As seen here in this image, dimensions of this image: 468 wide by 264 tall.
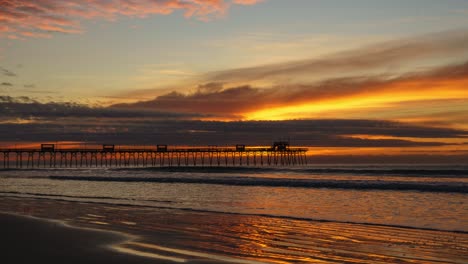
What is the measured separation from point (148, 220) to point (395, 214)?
805 cm

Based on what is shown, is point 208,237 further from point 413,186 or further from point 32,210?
point 413,186

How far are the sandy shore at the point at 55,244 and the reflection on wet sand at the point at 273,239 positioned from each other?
24.4 inches

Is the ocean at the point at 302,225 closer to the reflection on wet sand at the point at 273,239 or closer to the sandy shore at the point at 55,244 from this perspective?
the reflection on wet sand at the point at 273,239

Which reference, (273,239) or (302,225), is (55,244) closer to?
(273,239)

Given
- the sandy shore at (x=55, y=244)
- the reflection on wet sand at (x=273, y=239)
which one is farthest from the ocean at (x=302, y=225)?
the sandy shore at (x=55, y=244)

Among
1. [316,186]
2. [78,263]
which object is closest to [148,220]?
[78,263]

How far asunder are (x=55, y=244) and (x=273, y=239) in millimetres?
4556

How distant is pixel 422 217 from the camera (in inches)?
618

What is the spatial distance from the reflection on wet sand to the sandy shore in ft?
2.03

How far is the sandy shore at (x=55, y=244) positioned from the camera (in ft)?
28.4

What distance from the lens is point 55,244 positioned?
10227 mm

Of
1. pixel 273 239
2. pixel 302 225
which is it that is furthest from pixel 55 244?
pixel 302 225

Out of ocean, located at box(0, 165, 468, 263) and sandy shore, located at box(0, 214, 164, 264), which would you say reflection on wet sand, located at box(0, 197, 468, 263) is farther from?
sandy shore, located at box(0, 214, 164, 264)

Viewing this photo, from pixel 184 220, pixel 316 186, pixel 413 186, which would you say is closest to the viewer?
pixel 184 220
